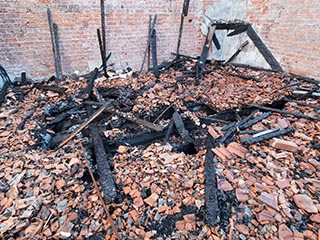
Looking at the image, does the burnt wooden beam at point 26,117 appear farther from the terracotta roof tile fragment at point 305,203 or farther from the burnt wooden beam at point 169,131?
the terracotta roof tile fragment at point 305,203

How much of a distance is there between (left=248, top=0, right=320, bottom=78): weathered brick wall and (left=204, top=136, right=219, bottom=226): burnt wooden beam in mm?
3614

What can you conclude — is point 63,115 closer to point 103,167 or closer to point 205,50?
point 103,167

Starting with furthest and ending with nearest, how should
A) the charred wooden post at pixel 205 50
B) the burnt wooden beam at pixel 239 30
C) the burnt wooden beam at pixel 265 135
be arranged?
the burnt wooden beam at pixel 239 30
the charred wooden post at pixel 205 50
the burnt wooden beam at pixel 265 135

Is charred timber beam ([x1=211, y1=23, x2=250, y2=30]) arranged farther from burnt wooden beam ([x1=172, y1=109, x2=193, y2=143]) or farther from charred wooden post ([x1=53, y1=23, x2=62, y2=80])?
charred wooden post ([x1=53, y1=23, x2=62, y2=80])

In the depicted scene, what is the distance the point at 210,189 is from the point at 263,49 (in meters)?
4.68

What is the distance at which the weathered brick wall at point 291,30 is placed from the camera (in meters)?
4.10

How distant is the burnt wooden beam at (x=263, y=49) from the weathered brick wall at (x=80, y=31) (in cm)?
155

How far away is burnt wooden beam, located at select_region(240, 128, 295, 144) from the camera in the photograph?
2.59 m

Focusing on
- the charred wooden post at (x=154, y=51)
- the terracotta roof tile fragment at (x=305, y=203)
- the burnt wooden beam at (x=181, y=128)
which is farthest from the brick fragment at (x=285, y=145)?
the charred wooden post at (x=154, y=51)

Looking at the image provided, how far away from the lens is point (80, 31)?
4.54 m

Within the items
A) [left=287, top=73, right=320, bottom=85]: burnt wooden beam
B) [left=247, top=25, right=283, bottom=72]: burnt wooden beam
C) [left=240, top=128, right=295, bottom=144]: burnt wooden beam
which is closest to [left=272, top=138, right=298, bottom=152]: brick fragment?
[left=240, top=128, right=295, bottom=144]: burnt wooden beam

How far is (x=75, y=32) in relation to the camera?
14.8 ft

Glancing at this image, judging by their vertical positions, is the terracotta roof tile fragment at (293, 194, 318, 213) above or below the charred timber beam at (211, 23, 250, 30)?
below

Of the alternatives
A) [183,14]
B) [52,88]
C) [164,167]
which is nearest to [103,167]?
[164,167]
